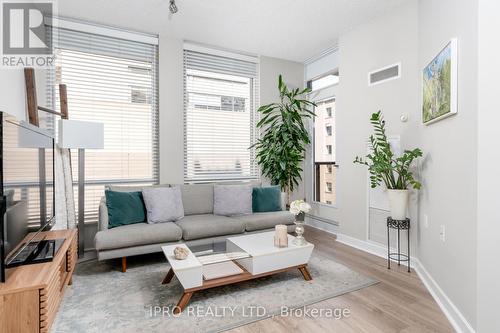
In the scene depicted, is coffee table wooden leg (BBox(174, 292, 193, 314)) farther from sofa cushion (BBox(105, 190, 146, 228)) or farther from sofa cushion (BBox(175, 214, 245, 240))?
sofa cushion (BBox(105, 190, 146, 228))

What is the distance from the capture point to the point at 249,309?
2.18 metres

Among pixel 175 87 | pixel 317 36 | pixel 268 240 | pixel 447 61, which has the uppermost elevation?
pixel 317 36

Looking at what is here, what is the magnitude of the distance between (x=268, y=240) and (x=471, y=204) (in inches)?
66.5

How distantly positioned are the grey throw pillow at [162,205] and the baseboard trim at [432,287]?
7.72 ft

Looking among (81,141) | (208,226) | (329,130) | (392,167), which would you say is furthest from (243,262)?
(329,130)

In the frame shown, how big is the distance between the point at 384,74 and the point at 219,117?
93.8 inches

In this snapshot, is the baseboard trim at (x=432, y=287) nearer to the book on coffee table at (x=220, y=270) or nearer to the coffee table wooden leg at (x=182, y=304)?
the book on coffee table at (x=220, y=270)

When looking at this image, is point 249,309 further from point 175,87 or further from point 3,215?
point 175,87

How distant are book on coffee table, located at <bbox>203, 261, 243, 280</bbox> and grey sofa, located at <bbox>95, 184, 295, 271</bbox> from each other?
46 cm

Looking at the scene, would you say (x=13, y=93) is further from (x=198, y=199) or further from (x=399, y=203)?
(x=399, y=203)

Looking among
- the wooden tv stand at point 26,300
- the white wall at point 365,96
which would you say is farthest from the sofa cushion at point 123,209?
the white wall at point 365,96

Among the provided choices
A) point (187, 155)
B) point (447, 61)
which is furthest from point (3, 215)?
point (447, 61)

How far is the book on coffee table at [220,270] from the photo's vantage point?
2.30 metres

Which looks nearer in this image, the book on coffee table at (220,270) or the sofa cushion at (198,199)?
the book on coffee table at (220,270)
